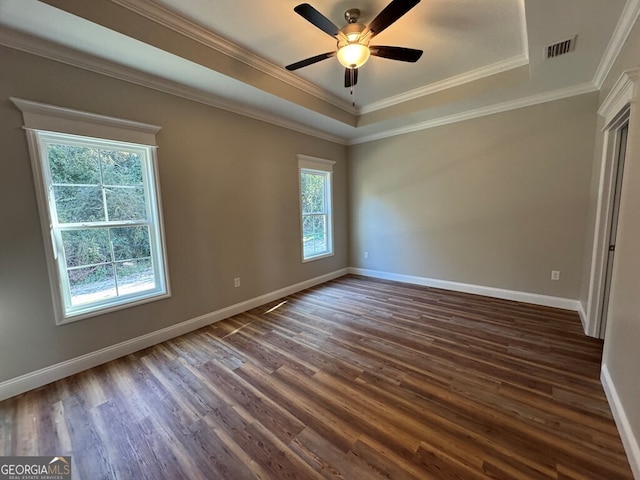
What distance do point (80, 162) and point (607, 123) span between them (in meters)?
4.64

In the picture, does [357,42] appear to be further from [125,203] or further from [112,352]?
[112,352]

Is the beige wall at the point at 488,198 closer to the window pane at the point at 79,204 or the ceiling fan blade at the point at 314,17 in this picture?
the ceiling fan blade at the point at 314,17

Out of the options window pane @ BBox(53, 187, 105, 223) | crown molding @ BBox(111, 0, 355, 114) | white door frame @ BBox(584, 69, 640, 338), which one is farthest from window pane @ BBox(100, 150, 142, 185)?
white door frame @ BBox(584, 69, 640, 338)

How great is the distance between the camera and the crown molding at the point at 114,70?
6.28 feet

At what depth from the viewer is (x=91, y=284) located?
240 centimetres

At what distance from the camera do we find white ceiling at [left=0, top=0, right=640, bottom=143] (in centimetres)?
187

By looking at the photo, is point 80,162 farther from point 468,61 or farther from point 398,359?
point 468,61

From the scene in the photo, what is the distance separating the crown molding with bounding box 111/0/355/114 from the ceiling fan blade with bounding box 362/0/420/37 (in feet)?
4.09

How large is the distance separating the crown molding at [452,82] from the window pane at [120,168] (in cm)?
318

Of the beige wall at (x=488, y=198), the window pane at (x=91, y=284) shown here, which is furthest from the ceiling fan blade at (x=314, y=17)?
the beige wall at (x=488, y=198)

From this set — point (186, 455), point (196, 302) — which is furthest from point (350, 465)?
point (196, 302)

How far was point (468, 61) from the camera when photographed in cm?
284

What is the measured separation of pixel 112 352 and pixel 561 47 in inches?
191

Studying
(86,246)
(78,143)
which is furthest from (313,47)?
(86,246)
